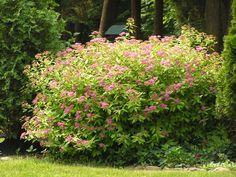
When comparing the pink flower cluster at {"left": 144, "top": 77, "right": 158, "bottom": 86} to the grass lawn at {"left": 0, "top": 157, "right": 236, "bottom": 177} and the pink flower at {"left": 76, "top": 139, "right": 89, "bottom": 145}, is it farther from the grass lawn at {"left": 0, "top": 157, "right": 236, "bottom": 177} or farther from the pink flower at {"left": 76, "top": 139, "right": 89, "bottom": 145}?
the grass lawn at {"left": 0, "top": 157, "right": 236, "bottom": 177}

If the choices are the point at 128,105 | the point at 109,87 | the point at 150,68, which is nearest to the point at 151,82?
the point at 150,68

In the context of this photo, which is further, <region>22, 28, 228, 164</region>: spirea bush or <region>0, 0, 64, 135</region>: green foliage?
<region>0, 0, 64, 135</region>: green foliage

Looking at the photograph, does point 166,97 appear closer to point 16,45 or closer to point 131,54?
point 131,54

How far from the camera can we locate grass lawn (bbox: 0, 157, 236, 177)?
584cm

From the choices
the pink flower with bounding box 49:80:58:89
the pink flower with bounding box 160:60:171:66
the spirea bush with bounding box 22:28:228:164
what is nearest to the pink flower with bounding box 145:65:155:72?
the spirea bush with bounding box 22:28:228:164

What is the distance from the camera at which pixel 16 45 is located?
823 cm

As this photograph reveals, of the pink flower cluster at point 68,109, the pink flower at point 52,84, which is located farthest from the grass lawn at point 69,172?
the pink flower at point 52,84

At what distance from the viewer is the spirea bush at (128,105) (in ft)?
23.0

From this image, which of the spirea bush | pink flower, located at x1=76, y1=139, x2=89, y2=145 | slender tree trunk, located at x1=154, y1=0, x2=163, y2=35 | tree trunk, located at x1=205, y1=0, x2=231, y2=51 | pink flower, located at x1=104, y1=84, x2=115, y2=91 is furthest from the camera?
slender tree trunk, located at x1=154, y1=0, x2=163, y2=35

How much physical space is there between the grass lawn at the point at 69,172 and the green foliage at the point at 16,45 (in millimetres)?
1711

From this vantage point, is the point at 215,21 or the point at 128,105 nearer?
the point at 128,105

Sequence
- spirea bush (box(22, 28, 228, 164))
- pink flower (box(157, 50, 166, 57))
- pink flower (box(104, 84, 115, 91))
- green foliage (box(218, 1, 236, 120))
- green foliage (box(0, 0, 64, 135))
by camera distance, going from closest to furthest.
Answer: green foliage (box(218, 1, 236, 120)) < pink flower (box(104, 84, 115, 91)) < spirea bush (box(22, 28, 228, 164)) < pink flower (box(157, 50, 166, 57)) < green foliage (box(0, 0, 64, 135))

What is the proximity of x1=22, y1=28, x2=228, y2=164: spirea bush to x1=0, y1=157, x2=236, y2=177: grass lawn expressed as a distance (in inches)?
22.4

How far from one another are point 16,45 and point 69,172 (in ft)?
9.85
